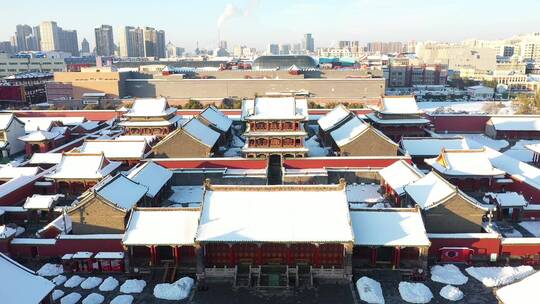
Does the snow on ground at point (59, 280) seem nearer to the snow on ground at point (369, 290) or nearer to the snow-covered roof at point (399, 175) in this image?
the snow on ground at point (369, 290)

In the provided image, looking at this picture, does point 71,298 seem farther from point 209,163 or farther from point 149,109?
point 149,109

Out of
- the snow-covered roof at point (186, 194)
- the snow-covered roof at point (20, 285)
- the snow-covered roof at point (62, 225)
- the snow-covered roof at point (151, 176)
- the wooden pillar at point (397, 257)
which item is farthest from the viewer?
the snow-covered roof at point (186, 194)

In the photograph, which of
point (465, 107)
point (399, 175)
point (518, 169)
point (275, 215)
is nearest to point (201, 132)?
point (399, 175)

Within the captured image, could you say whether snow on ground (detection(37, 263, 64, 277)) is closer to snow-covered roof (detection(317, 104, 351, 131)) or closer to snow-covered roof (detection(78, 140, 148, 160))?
snow-covered roof (detection(78, 140, 148, 160))

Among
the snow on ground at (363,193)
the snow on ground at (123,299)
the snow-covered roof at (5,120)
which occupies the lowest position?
the snow on ground at (123,299)

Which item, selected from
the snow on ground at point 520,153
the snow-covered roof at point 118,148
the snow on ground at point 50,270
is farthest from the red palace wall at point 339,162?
the snow on ground at point 50,270

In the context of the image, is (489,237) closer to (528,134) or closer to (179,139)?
(179,139)

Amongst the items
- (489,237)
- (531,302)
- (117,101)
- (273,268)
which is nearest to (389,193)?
(489,237)
